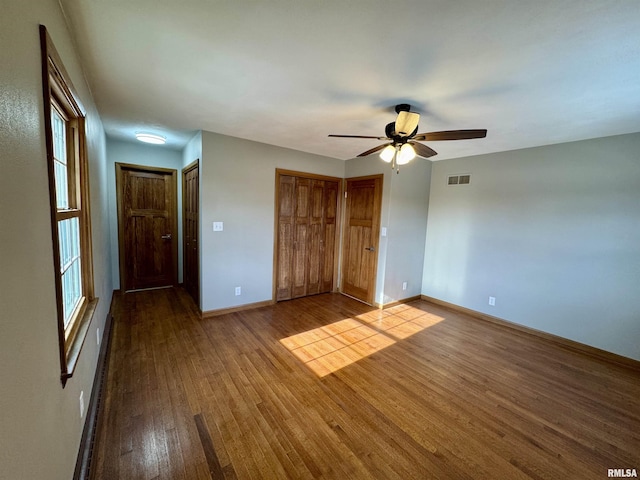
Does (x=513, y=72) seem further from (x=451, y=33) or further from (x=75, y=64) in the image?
(x=75, y=64)

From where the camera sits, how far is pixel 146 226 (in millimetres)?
4363

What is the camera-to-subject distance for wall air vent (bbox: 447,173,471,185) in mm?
3984

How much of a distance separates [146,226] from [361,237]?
3651 millimetres

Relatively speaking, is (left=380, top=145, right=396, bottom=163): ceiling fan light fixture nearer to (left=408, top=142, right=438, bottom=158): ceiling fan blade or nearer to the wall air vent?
(left=408, top=142, right=438, bottom=158): ceiling fan blade

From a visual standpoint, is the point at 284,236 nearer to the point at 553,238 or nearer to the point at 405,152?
the point at 405,152

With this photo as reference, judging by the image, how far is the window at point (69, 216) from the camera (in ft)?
3.94

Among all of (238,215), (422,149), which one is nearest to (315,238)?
(238,215)

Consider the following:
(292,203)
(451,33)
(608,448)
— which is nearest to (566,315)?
(608,448)

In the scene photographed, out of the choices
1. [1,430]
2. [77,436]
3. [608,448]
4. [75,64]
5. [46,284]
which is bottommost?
[608,448]

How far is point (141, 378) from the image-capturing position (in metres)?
2.21

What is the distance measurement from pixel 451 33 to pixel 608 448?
2.83 metres

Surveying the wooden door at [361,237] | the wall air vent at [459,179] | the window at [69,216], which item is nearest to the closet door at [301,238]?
the wooden door at [361,237]

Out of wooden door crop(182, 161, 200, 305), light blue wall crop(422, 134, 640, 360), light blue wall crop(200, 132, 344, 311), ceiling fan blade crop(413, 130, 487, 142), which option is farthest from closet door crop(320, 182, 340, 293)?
ceiling fan blade crop(413, 130, 487, 142)

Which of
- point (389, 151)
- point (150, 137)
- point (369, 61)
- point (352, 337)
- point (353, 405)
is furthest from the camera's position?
point (150, 137)
